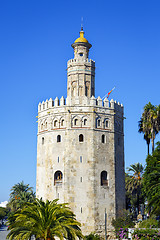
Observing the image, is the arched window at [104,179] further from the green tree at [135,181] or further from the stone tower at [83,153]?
the green tree at [135,181]

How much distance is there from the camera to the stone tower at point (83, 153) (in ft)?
143

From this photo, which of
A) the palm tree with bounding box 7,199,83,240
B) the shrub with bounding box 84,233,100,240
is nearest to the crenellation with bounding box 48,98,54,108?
the shrub with bounding box 84,233,100,240

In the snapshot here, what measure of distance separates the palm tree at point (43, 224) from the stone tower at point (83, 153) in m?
12.0

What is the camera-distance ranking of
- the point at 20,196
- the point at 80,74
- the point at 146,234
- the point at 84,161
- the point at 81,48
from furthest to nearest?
the point at 20,196 → the point at 81,48 → the point at 80,74 → the point at 84,161 → the point at 146,234

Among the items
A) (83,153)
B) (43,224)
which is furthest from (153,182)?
(43,224)

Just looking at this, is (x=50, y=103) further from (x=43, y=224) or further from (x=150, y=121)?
(x=43, y=224)

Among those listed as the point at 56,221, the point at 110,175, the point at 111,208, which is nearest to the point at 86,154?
the point at 110,175

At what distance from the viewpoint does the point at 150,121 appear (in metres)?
50.2

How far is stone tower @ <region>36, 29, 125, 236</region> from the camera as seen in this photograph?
43594 millimetres

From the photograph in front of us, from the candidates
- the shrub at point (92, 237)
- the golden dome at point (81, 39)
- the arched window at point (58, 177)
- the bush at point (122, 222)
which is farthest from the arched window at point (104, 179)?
the golden dome at point (81, 39)

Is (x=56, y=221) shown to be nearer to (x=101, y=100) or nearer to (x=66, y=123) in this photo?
(x=66, y=123)

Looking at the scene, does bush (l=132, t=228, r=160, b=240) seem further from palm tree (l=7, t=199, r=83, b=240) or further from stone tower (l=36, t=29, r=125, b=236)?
stone tower (l=36, t=29, r=125, b=236)

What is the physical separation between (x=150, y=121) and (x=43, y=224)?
83.5ft

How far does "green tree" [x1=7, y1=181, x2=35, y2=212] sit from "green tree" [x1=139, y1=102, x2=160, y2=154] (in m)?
20.3
